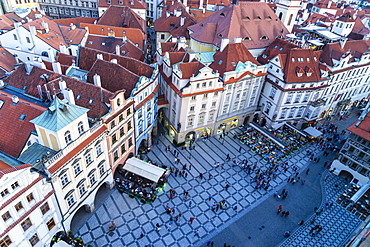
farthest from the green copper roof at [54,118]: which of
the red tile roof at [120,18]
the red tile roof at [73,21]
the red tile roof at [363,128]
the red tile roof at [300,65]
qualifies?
the red tile roof at [73,21]

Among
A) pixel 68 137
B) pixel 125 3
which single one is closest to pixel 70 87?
pixel 68 137

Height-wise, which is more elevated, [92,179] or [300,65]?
[300,65]

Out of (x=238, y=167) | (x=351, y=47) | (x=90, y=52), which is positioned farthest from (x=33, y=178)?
(x=351, y=47)

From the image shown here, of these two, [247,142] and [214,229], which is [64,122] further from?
[247,142]

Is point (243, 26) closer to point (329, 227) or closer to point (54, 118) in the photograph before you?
point (329, 227)

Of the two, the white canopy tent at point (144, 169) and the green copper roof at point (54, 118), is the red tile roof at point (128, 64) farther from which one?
the green copper roof at point (54, 118)

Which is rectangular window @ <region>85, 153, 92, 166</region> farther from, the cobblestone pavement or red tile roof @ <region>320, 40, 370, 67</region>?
red tile roof @ <region>320, 40, 370, 67</region>

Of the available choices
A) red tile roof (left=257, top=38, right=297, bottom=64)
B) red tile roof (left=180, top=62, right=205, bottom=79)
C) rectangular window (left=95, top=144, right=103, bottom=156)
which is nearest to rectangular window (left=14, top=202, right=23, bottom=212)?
rectangular window (left=95, top=144, right=103, bottom=156)
